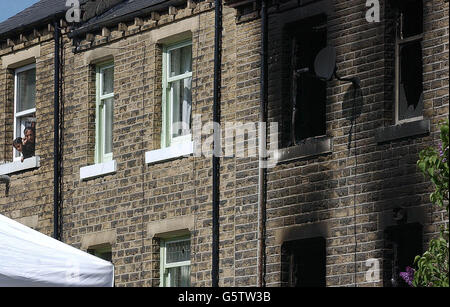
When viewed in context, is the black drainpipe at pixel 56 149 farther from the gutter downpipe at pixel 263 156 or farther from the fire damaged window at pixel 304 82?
the fire damaged window at pixel 304 82

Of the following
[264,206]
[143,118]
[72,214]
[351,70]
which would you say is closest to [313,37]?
[351,70]

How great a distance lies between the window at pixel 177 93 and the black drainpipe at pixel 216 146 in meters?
0.86

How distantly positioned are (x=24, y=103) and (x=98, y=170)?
9.60 ft

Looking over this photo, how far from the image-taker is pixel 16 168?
2373cm

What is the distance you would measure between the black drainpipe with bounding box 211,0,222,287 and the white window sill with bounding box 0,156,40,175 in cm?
457

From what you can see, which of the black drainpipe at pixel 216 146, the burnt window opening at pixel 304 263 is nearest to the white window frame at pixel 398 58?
the burnt window opening at pixel 304 263

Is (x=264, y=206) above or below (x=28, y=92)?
below

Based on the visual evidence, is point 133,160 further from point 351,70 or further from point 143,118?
point 351,70

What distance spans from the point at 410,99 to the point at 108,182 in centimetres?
638

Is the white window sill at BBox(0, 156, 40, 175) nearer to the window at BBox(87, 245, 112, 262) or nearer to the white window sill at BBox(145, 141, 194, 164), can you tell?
the window at BBox(87, 245, 112, 262)

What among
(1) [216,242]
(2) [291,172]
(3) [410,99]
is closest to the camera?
(3) [410,99]

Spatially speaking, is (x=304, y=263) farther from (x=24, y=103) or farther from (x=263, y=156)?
(x=24, y=103)

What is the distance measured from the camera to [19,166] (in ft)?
77.5

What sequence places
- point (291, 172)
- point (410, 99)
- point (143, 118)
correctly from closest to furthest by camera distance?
point (410, 99)
point (291, 172)
point (143, 118)
